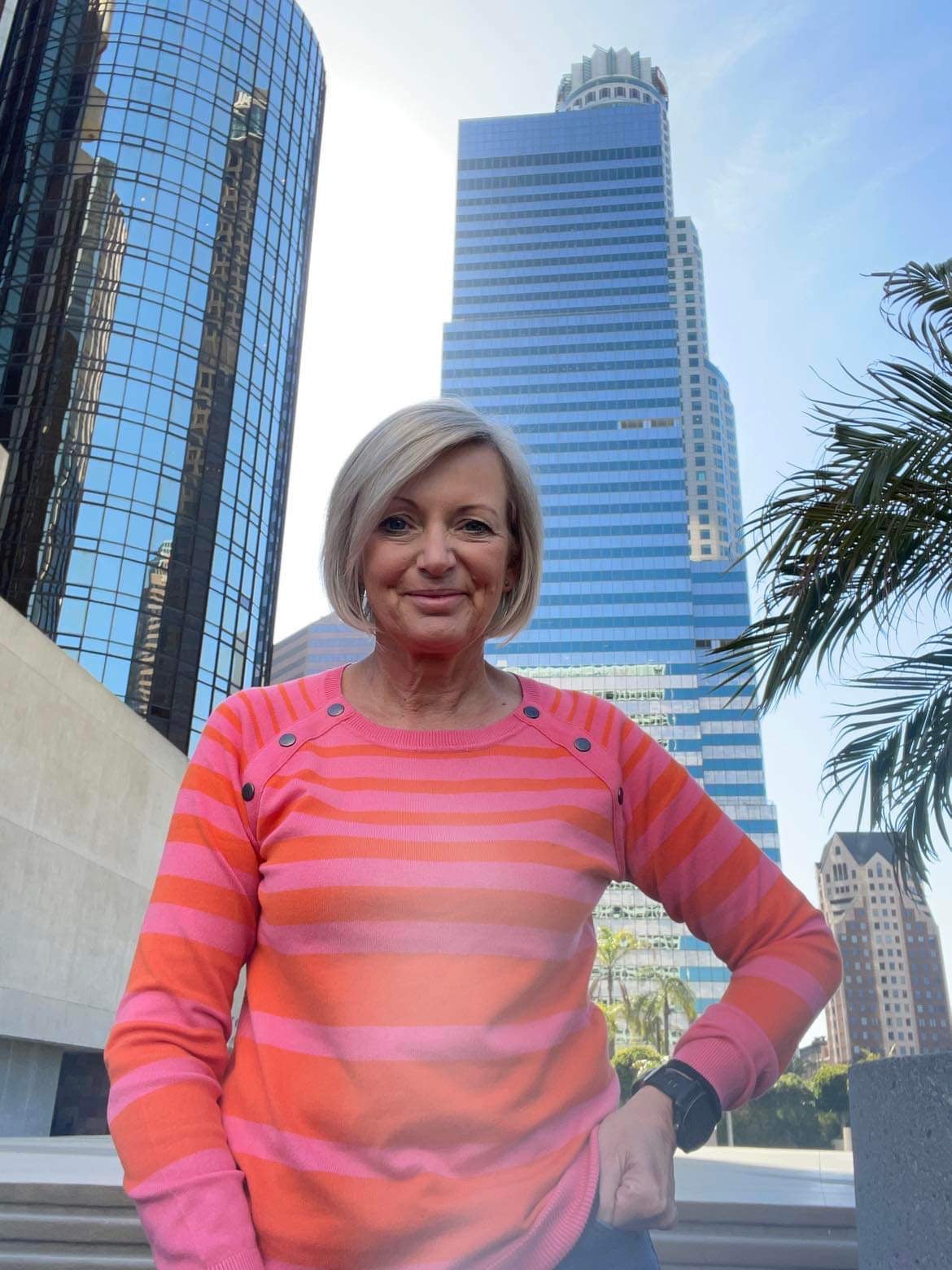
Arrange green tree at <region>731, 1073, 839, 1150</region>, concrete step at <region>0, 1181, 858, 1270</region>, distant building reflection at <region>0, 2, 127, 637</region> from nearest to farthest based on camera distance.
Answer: concrete step at <region>0, 1181, 858, 1270</region> < distant building reflection at <region>0, 2, 127, 637</region> < green tree at <region>731, 1073, 839, 1150</region>

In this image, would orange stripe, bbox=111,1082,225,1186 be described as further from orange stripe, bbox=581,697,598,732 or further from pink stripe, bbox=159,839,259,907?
orange stripe, bbox=581,697,598,732

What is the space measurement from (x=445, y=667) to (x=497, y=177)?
120m

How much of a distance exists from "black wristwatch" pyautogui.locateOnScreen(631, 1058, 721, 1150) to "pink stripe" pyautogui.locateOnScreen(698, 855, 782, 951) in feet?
0.55

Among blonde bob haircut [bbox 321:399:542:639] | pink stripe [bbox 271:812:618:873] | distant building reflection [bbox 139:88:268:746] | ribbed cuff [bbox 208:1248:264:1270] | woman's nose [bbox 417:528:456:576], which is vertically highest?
distant building reflection [bbox 139:88:268:746]

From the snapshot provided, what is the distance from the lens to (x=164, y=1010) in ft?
3.27

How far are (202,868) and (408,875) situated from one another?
219 mm

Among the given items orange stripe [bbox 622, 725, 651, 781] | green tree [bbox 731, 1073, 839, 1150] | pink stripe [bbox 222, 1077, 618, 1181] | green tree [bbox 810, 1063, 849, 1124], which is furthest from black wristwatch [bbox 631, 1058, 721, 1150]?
green tree [bbox 810, 1063, 849, 1124]

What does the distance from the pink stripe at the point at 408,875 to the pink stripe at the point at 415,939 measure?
4 cm

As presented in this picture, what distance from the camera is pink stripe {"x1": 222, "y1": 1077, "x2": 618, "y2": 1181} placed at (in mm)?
919

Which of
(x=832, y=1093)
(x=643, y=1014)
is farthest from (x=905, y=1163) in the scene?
(x=832, y=1093)

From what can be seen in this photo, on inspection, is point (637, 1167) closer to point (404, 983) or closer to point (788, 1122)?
point (404, 983)

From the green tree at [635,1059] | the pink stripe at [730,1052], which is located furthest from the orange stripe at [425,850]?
the green tree at [635,1059]

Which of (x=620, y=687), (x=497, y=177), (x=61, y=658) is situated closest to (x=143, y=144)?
(x=61, y=658)

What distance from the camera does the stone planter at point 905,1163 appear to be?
154cm
